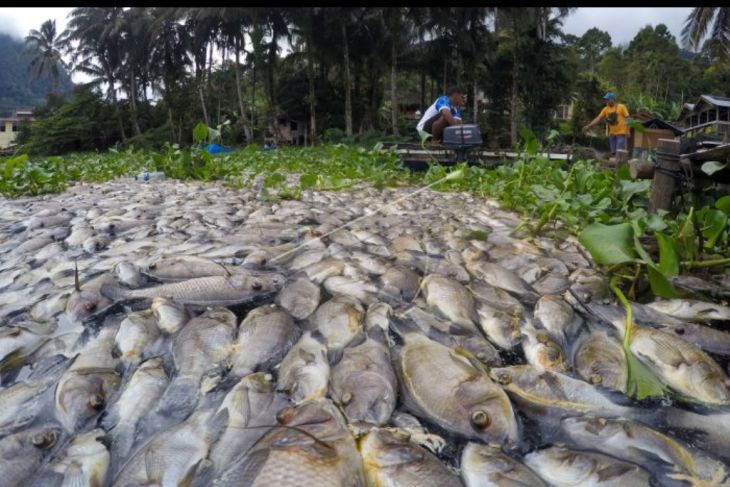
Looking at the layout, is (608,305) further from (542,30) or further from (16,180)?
(542,30)

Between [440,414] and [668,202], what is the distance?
2.43m

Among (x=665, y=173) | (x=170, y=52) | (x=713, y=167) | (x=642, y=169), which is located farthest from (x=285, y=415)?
(x=170, y=52)

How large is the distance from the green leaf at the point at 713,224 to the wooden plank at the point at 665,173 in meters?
0.74

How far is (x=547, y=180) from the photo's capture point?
15.4 feet

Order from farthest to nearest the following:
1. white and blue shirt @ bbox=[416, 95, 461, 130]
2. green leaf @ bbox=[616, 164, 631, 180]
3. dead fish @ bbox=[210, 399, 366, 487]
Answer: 1. white and blue shirt @ bbox=[416, 95, 461, 130]
2. green leaf @ bbox=[616, 164, 631, 180]
3. dead fish @ bbox=[210, 399, 366, 487]

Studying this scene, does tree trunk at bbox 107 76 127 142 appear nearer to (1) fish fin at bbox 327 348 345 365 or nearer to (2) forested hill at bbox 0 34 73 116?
(1) fish fin at bbox 327 348 345 365

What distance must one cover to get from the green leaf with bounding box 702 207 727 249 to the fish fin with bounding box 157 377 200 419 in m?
2.17

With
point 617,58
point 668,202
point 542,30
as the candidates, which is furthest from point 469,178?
point 617,58

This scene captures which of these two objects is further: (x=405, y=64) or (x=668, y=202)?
(x=405, y=64)

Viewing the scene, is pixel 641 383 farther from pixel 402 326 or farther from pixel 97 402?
pixel 97 402

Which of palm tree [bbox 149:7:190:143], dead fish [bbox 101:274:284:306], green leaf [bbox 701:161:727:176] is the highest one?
palm tree [bbox 149:7:190:143]

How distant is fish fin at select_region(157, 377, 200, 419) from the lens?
129cm

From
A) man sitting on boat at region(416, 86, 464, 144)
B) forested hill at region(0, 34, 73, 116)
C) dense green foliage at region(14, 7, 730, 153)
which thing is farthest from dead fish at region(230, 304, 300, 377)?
forested hill at region(0, 34, 73, 116)

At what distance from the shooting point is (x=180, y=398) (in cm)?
134
